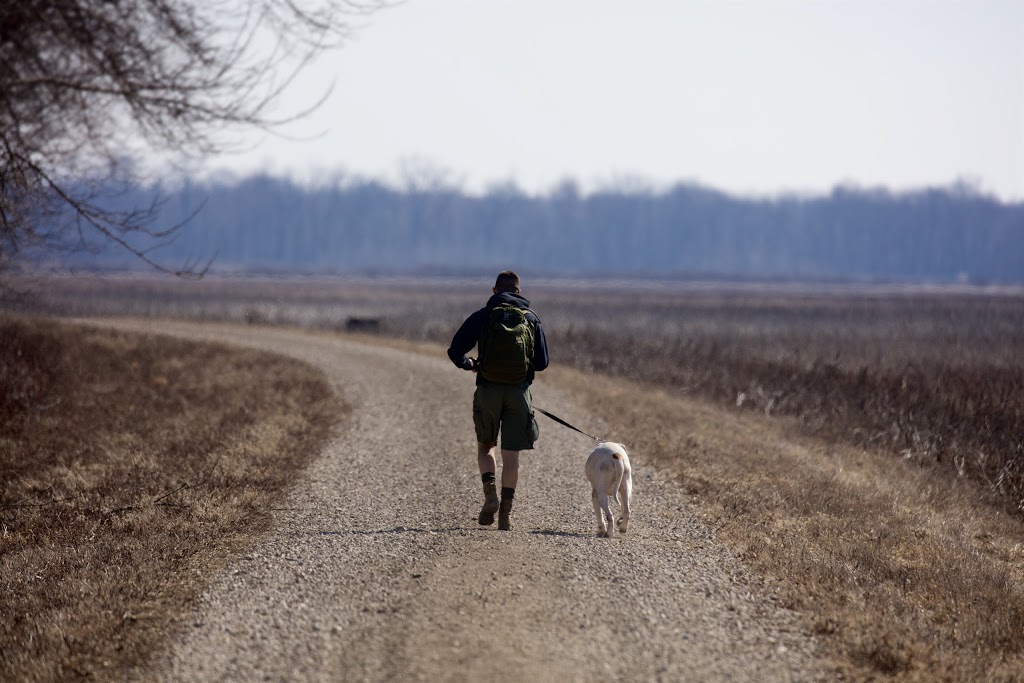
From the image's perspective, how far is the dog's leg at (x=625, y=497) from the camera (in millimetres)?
8102

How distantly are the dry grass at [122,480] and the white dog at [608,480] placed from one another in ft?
10.2

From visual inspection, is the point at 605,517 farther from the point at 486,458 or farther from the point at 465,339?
the point at 465,339

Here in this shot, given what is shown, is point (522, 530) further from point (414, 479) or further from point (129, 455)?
point (129, 455)

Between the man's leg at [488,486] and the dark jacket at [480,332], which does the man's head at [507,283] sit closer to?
the dark jacket at [480,332]

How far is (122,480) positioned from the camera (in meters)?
11.4

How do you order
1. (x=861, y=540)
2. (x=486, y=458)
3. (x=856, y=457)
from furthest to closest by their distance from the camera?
(x=856, y=457), (x=861, y=540), (x=486, y=458)

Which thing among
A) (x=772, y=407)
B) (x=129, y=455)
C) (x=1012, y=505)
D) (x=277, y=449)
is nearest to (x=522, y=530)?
(x=277, y=449)

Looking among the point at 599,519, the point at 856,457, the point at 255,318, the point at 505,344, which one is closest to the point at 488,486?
the point at 599,519

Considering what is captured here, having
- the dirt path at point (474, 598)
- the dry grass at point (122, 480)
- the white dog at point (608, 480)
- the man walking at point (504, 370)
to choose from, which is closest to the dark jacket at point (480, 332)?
the man walking at point (504, 370)

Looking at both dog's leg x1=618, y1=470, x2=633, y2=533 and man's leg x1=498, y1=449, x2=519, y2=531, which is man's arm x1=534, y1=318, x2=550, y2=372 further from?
dog's leg x1=618, y1=470, x2=633, y2=533

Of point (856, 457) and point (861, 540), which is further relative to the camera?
point (856, 457)

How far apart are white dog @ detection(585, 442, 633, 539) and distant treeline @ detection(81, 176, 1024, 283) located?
14056cm

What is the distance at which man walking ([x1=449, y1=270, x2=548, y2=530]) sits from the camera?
802 cm

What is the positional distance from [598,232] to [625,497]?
164 metres
